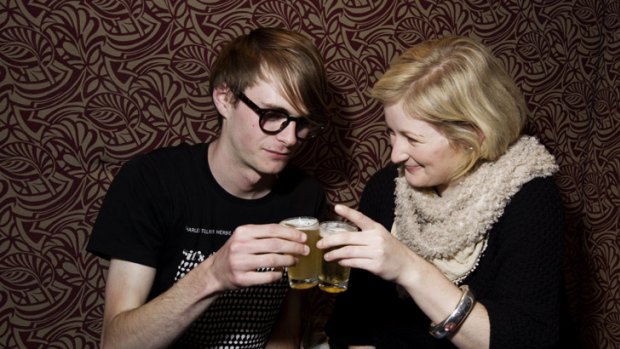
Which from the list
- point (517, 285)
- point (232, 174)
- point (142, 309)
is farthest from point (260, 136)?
point (517, 285)

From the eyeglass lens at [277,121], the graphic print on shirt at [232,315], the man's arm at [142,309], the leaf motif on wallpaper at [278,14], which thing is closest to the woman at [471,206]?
the eyeglass lens at [277,121]

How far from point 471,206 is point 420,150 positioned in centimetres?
24

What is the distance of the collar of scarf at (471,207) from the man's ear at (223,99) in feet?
2.27

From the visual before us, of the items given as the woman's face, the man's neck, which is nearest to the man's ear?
the man's neck

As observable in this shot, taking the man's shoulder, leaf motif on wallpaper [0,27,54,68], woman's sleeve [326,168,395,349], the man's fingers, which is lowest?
woman's sleeve [326,168,395,349]

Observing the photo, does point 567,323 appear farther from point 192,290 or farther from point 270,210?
point 192,290

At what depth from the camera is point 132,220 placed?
5.13 ft

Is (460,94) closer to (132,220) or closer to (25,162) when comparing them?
(132,220)

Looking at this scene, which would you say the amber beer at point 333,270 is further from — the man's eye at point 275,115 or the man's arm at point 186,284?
the man's eye at point 275,115

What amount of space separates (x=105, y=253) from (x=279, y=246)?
619mm

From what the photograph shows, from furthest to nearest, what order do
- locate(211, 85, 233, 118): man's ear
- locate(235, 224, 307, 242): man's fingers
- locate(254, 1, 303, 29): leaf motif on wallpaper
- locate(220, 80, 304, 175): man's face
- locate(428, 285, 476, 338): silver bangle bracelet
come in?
locate(254, 1, 303, 29): leaf motif on wallpaper, locate(211, 85, 233, 118): man's ear, locate(220, 80, 304, 175): man's face, locate(428, 285, 476, 338): silver bangle bracelet, locate(235, 224, 307, 242): man's fingers

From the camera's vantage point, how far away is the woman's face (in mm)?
1494

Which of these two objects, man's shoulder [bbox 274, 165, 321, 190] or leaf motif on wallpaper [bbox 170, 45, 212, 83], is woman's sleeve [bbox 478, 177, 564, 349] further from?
leaf motif on wallpaper [bbox 170, 45, 212, 83]

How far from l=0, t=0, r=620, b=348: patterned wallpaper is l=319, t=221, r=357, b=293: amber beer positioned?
840mm
